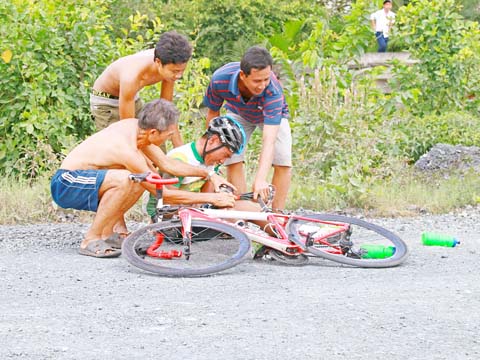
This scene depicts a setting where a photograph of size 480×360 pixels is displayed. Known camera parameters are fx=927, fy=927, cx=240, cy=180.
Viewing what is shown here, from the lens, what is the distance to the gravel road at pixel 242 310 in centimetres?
428

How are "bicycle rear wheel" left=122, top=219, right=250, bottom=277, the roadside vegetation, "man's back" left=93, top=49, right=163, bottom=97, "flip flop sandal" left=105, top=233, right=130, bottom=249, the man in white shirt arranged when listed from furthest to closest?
1. the man in white shirt
2. the roadside vegetation
3. "man's back" left=93, top=49, right=163, bottom=97
4. "flip flop sandal" left=105, top=233, right=130, bottom=249
5. "bicycle rear wheel" left=122, top=219, right=250, bottom=277

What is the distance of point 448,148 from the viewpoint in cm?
1059

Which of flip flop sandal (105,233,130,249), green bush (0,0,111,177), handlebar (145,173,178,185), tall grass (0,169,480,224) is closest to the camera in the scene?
handlebar (145,173,178,185)

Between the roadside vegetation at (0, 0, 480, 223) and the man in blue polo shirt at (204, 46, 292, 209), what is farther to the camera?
the roadside vegetation at (0, 0, 480, 223)

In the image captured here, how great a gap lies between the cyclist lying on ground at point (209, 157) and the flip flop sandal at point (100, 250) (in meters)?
0.39

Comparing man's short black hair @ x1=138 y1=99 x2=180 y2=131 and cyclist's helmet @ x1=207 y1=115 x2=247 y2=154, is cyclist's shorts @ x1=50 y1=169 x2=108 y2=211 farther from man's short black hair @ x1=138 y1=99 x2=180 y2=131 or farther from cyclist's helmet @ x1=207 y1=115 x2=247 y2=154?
cyclist's helmet @ x1=207 y1=115 x2=247 y2=154

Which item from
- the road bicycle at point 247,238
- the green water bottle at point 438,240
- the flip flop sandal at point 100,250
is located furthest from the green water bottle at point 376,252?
the flip flop sandal at point 100,250

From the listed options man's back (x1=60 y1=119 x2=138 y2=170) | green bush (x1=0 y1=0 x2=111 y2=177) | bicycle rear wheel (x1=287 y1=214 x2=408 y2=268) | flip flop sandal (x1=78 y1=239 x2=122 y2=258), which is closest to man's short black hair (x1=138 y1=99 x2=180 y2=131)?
man's back (x1=60 y1=119 x2=138 y2=170)

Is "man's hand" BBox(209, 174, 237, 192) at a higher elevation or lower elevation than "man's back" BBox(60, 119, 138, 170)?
lower

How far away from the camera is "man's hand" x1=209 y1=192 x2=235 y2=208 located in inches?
250

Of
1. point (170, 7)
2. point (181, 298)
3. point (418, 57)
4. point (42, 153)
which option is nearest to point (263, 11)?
point (170, 7)

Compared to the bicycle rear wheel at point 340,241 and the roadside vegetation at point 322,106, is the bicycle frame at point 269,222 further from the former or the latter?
the roadside vegetation at point 322,106

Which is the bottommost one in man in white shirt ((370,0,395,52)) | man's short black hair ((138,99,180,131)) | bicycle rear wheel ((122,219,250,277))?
bicycle rear wheel ((122,219,250,277))

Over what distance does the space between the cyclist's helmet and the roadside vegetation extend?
216 centimetres
